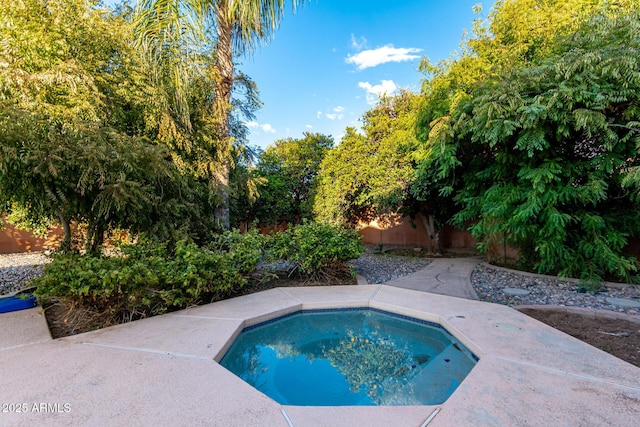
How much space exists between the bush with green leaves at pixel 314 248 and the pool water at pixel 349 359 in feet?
3.79

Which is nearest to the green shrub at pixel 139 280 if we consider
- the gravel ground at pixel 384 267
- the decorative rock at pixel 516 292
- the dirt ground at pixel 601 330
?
the gravel ground at pixel 384 267

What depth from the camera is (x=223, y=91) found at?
5.86 meters

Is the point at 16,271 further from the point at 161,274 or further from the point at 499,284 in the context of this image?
the point at 499,284

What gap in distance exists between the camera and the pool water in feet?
7.39

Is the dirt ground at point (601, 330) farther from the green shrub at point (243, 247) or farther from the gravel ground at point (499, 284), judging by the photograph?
→ the green shrub at point (243, 247)

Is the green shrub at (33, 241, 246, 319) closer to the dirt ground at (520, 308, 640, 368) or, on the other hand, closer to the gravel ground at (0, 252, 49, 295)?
the gravel ground at (0, 252, 49, 295)

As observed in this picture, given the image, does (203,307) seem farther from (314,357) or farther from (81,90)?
(81,90)

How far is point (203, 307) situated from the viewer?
3.70 m

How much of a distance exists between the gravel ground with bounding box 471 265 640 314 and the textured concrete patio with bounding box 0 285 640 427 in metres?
1.26

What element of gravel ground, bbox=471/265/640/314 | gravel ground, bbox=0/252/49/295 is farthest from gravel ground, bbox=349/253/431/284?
gravel ground, bbox=0/252/49/295

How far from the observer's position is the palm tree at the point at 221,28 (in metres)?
Answer: 4.64

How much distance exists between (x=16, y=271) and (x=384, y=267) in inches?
313

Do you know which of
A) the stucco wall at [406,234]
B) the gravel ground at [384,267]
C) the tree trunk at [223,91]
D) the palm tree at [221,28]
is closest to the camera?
the palm tree at [221,28]

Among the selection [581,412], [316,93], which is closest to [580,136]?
[581,412]
